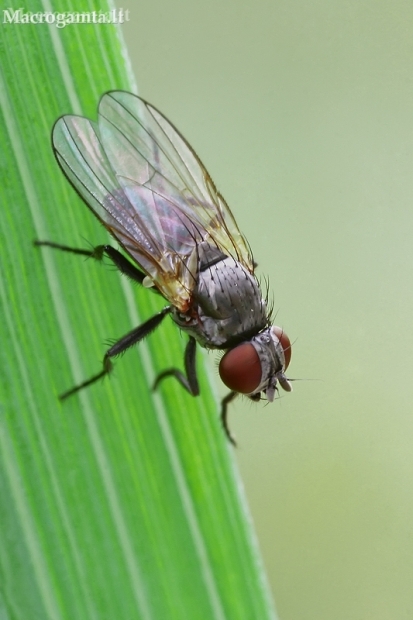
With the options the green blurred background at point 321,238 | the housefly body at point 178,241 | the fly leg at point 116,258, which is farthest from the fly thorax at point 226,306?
the green blurred background at point 321,238

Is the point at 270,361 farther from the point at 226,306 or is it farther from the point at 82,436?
the point at 82,436

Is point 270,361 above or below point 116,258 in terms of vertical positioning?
below

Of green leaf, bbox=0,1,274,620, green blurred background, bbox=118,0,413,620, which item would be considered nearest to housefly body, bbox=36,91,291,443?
green leaf, bbox=0,1,274,620

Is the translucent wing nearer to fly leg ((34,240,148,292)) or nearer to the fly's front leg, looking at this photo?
fly leg ((34,240,148,292))

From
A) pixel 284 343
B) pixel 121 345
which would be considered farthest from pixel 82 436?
pixel 284 343

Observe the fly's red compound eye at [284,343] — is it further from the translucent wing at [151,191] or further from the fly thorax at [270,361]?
the translucent wing at [151,191]

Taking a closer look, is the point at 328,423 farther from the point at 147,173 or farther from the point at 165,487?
the point at 165,487

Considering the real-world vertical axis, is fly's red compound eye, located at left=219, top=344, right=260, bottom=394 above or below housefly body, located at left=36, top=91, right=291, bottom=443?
below
